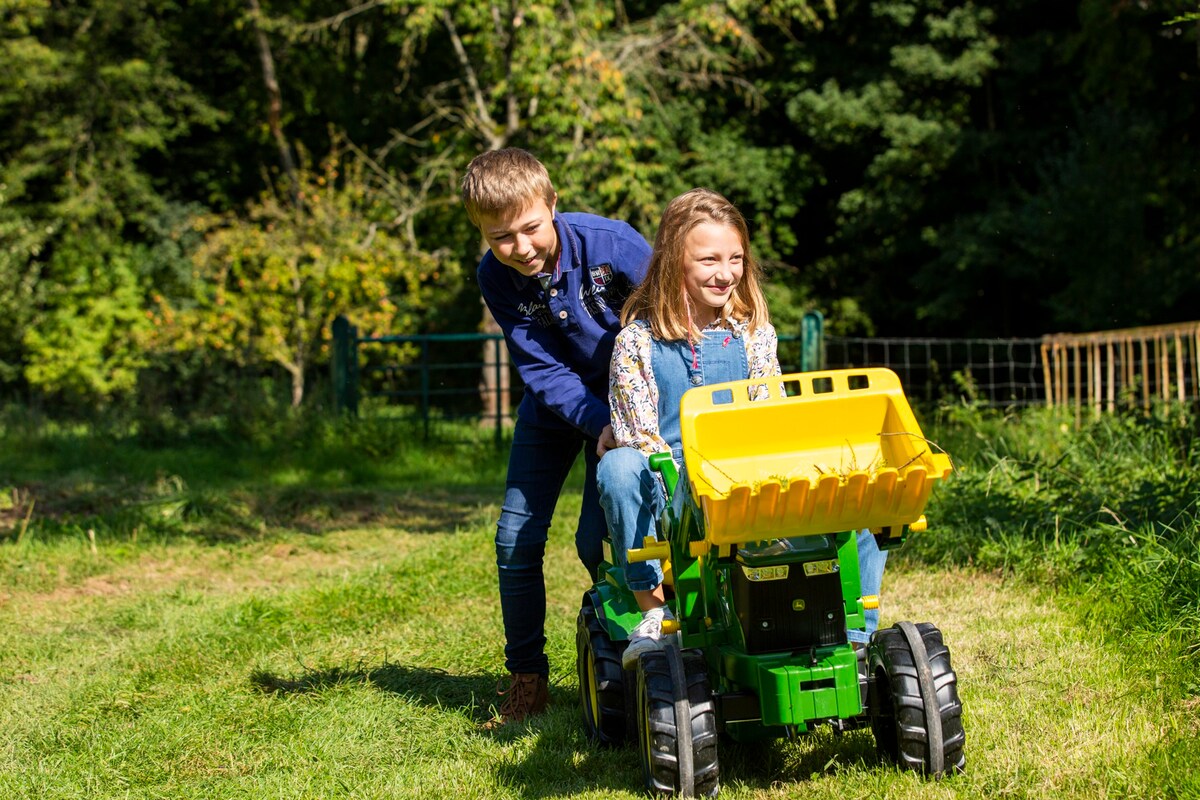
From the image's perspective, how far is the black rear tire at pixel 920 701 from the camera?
291cm

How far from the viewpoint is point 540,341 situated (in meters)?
3.79

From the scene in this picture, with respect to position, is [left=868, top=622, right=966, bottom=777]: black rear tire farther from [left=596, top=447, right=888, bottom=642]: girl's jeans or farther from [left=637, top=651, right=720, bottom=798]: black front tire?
[left=637, top=651, right=720, bottom=798]: black front tire

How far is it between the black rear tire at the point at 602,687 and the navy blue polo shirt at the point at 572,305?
618 mm

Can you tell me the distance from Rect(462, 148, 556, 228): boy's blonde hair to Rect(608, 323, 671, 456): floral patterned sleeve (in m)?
0.48

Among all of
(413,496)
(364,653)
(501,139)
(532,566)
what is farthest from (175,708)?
(501,139)

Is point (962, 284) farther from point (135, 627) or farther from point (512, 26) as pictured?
point (135, 627)

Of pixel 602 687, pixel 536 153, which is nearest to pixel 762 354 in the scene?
pixel 602 687

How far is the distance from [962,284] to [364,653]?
19091mm

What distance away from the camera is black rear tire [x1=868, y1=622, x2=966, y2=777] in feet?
9.55

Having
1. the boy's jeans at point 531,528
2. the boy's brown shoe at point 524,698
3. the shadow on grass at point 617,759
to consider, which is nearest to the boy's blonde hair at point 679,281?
the boy's jeans at point 531,528

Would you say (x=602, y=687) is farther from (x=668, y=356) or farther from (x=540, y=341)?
(x=540, y=341)

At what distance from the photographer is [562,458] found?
13.1 feet

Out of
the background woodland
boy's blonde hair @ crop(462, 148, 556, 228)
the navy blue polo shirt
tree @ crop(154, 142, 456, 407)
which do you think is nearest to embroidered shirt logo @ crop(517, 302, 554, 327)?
the navy blue polo shirt

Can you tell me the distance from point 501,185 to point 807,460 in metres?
1.14
